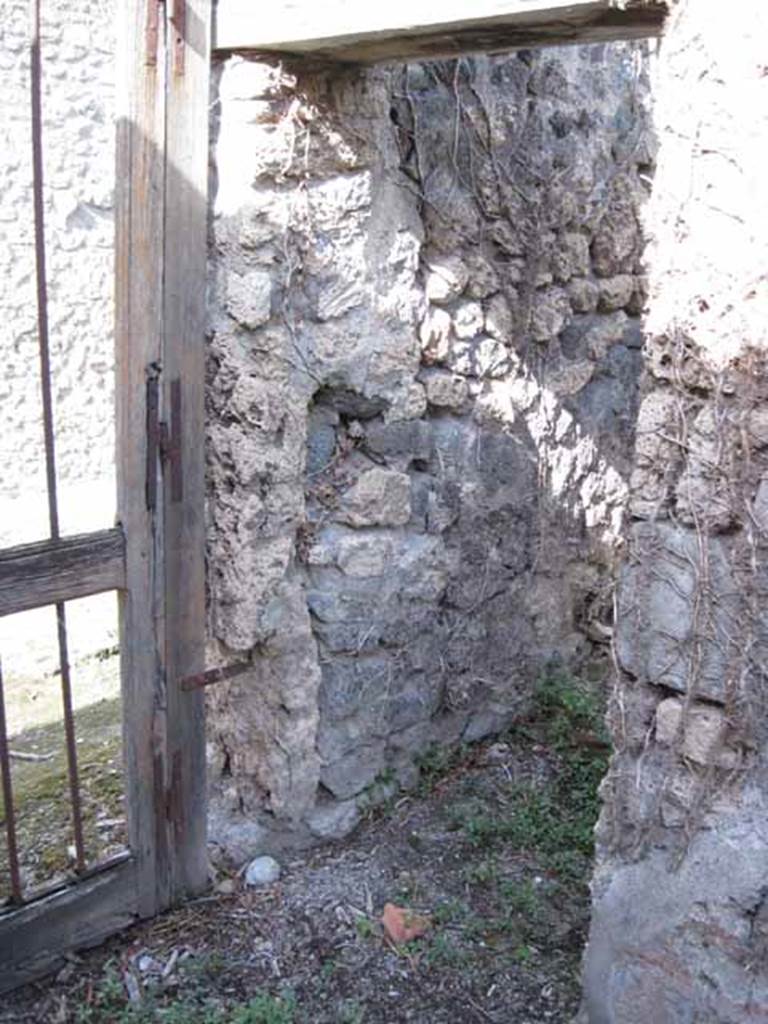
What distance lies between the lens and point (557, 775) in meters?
3.22

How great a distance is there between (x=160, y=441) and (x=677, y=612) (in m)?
1.20

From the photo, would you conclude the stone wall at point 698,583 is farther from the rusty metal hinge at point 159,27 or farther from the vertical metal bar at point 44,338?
the vertical metal bar at point 44,338

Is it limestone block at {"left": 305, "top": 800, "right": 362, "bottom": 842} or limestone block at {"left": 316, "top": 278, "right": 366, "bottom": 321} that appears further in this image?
limestone block at {"left": 305, "top": 800, "right": 362, "bottom": 842}

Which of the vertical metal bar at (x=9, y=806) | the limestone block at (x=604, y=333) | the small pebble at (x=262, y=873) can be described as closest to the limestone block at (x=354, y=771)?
the small pebble at (x=262, y=873)

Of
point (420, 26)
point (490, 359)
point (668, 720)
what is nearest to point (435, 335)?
point (490, 359)

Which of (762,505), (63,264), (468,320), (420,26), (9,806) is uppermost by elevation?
(420,26)

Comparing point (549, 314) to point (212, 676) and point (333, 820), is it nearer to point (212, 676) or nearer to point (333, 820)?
point (212, 676)

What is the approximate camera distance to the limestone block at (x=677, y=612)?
1865 mm

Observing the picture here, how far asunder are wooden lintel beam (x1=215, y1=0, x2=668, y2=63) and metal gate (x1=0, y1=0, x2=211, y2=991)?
0.14 metres

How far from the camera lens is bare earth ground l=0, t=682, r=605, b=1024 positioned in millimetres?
2350

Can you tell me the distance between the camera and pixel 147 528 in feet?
7.93

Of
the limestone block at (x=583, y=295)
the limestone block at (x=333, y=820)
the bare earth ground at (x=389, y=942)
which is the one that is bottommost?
the bare earth ground at (x=389, y=942)

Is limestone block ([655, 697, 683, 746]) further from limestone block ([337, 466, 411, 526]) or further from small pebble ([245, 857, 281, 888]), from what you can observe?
small pebble ([245, 857, 281, 888])

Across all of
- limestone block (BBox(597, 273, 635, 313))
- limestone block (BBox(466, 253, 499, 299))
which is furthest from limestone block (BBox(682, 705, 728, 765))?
limestone block (BBox(597, 273, 635, 313))
